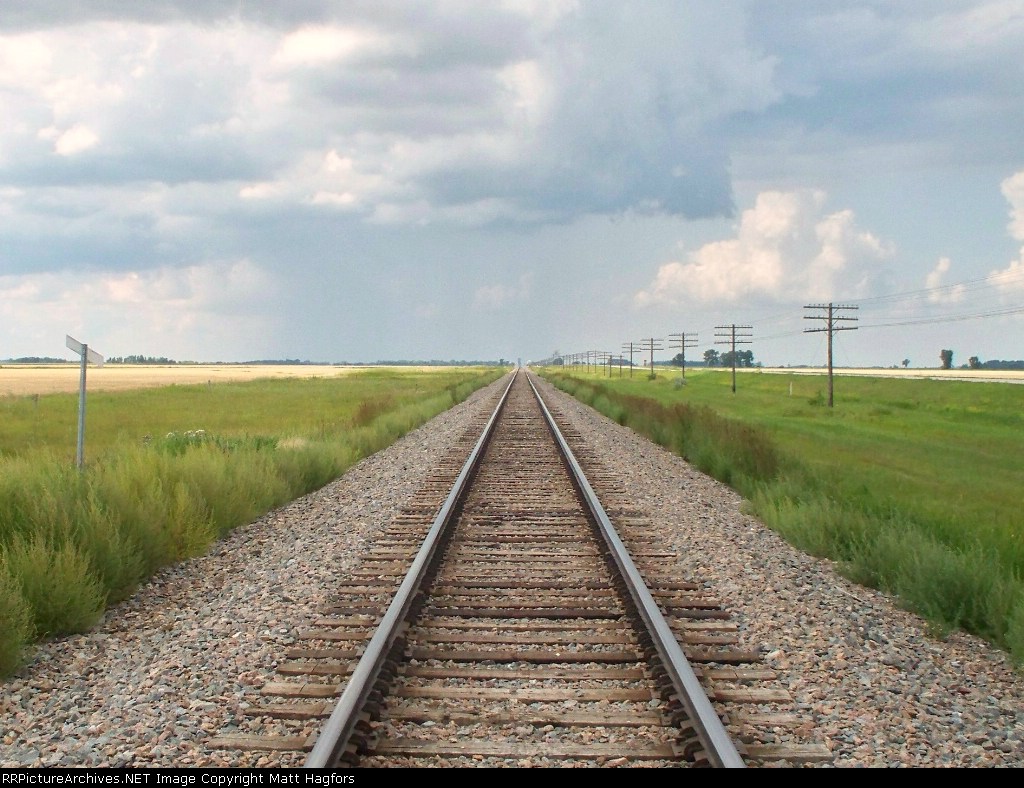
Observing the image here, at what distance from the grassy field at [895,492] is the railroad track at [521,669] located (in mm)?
1714

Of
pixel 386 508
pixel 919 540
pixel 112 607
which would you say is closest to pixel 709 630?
pixel 919 540

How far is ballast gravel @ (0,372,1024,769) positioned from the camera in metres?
4.10

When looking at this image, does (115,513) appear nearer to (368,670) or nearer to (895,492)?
(368,670)

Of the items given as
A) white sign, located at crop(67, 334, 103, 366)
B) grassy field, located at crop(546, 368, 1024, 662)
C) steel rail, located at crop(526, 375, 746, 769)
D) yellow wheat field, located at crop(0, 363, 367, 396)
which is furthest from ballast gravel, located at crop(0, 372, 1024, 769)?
yellow wheat field, located at crop(0, 363, 367, 396)

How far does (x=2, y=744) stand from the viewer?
412cm

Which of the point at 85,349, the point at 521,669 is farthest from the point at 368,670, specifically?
the point at 85,349

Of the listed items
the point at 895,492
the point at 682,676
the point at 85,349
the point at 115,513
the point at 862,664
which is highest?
the point at 85,349

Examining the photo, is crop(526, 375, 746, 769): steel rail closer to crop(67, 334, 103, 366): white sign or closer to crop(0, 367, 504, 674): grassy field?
crop(0, 367, 504, 674): grassy field

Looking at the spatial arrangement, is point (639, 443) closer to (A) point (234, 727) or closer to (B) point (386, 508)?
(B) point (386, 508)

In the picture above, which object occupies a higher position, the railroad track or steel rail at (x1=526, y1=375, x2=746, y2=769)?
steel rail at (x1=526, y1=375, x2=746, y2=769)

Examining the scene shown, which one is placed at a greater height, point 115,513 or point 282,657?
point 115,513

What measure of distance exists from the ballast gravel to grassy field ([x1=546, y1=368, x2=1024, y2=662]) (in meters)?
0.28

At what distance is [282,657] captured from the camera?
5242mm

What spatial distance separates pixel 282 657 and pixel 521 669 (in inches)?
57.1
